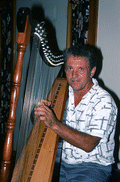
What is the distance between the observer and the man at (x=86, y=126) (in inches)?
40.2

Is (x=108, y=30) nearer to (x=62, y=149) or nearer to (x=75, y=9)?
(x=75, y=9)

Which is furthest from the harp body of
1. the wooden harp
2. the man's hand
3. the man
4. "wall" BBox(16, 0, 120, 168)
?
"wall" BBox(16, 0, 120, 168)

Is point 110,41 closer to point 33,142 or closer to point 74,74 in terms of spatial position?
point 74,74

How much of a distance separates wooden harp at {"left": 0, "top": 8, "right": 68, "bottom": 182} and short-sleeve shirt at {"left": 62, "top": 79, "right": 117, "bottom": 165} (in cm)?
12

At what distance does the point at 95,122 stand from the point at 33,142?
15.7 inches

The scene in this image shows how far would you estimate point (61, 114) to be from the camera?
1.27 metres

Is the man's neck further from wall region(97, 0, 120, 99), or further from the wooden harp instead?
wall region(97, 0, 120, 99)

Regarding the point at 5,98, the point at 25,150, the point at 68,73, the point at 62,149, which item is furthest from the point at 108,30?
the point at 5,98

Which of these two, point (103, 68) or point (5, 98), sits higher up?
point (103, 68)

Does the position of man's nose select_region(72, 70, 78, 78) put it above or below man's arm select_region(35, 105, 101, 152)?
above

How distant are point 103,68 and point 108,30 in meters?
0.35

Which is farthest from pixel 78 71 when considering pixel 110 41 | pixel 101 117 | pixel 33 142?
pixel 110 41

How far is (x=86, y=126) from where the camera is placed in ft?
3.75

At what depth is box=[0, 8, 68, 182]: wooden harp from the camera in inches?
33.3
